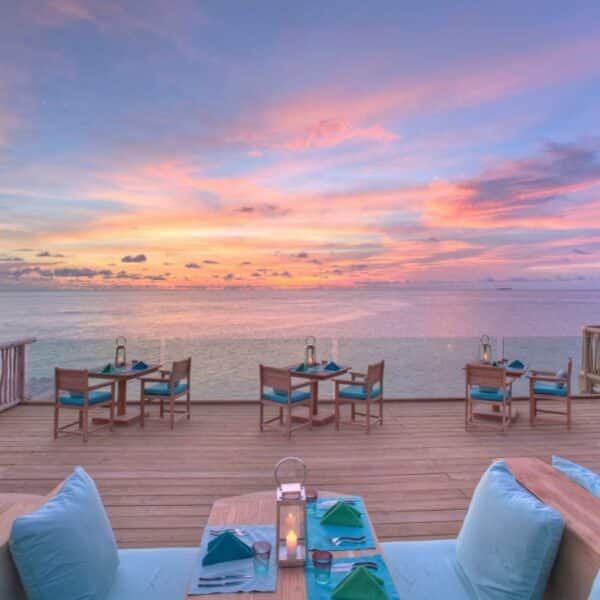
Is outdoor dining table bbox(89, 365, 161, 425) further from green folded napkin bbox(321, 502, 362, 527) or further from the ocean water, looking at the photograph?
green folded napkin bbox(321, 502, 362, 527)

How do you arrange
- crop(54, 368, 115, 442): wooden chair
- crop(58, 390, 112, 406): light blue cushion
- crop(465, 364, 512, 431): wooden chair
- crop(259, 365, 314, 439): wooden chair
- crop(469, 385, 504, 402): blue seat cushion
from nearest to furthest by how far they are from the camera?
crop(54, 368, 115, 442): wooden chair
crop(58, 390, 112, 406): light blue cushion
crop(259, 365, 314, 439): wooden chair
crop(465, 364, 512, 431): wooden chair
crop(469, 385, 504, 402): blue seat cushion

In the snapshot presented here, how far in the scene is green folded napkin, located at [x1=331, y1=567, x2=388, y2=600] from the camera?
1.38 meters

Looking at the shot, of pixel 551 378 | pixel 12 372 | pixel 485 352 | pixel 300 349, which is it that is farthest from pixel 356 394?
pixel 300 349

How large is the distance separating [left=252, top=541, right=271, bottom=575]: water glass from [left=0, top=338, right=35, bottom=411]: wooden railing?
604 cm

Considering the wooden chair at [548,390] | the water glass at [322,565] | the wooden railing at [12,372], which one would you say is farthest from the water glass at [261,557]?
the wooden railing at [12,372]

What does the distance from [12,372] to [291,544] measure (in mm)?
6283

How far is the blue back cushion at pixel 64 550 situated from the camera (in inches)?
60.3

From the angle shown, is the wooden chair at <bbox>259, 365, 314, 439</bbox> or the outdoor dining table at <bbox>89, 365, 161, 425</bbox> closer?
the wooden chair at <bbox>259, 365, 314, 439</bbox>

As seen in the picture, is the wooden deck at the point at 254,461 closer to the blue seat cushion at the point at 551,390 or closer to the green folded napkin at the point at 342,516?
the blue seat cushion at the point at 551,390

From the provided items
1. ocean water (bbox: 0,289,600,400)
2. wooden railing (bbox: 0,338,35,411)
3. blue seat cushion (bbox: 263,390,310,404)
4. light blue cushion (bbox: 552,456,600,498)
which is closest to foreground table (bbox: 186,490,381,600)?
light blue cushion (bbox: 552,456,600,498)

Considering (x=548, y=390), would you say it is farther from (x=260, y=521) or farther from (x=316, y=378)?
(x=260, y=521)

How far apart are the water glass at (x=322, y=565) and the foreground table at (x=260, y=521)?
6 centimetres

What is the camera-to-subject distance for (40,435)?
518 centimetres

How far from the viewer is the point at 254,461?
4438 millimetres
